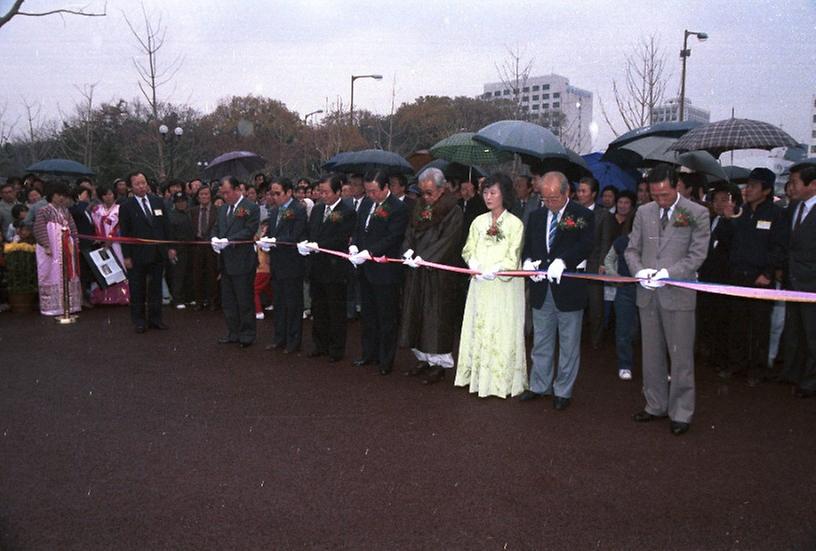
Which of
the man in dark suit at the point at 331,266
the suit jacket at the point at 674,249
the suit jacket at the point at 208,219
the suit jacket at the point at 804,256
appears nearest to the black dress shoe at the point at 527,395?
the suit jacket at the point at 674,249

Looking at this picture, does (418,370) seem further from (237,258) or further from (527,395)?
(237,258)

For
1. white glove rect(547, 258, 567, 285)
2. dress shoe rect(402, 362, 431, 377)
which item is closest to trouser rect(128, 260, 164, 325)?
dress shoe rect(402, 362, 431, 377)

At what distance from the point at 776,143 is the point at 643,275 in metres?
2.93

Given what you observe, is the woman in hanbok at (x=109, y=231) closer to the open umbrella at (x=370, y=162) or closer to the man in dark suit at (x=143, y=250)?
the man in dark suit at (x=143, y=250)

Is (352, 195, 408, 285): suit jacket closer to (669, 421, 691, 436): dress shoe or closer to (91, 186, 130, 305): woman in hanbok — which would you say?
(669, 421, 691, 436): dress shoe

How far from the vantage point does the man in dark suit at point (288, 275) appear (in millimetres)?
7906

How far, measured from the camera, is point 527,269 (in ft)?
19.3

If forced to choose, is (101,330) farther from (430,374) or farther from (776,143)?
(776,143)

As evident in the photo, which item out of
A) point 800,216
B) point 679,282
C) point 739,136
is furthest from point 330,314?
A: point 800,216

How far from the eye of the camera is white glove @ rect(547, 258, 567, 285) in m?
5.61

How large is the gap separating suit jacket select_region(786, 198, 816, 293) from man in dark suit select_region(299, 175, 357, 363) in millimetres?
4603

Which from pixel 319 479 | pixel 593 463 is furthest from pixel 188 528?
pixel 593 463

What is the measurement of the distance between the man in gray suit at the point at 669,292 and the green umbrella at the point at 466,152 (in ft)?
14.2

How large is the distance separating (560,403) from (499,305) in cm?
103
